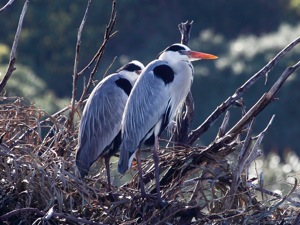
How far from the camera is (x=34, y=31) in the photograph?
25.0m

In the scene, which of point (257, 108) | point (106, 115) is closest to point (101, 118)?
point (106, 115)

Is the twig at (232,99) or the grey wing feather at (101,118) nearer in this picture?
the twig at (232,99)

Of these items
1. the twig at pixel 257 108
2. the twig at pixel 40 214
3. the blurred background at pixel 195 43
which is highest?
the blurred background at pixel 195 43

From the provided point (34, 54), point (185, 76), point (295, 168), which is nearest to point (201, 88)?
point (34, 54)

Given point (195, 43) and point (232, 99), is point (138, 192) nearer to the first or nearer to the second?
point (232, 99)

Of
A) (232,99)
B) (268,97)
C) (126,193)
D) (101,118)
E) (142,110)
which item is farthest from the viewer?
(101,118)

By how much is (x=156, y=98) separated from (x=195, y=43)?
55.5ft

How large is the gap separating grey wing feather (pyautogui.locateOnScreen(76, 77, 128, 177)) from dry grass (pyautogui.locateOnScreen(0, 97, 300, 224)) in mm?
415

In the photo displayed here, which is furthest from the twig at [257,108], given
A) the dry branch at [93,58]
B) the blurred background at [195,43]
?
the blurred background at [195,43]

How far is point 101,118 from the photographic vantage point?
627 cm

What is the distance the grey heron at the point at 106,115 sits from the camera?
6148mm

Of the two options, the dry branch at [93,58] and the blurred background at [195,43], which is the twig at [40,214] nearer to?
the dry branch at [93,58]

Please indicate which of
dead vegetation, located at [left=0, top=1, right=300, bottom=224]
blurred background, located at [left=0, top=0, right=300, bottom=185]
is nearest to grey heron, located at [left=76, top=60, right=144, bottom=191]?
dead vegetation, located at [left=0, top=1, right=300, bottom=224]

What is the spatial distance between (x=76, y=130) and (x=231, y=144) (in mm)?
1079
